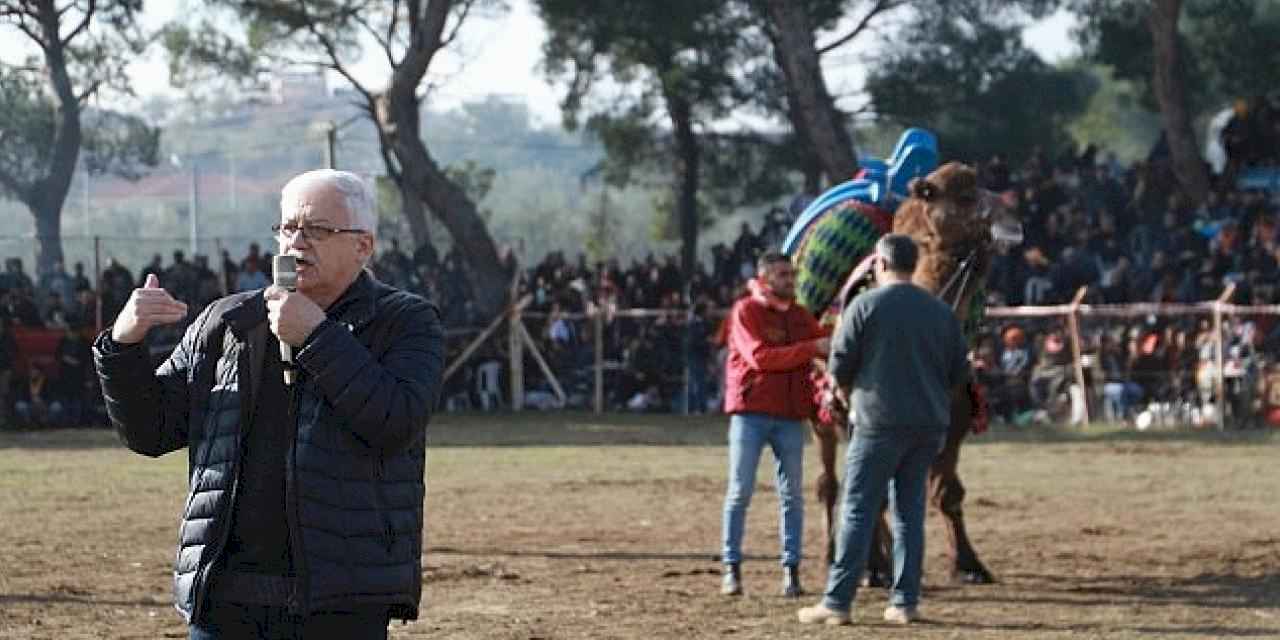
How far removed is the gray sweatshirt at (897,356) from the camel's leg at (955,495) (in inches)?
58.7

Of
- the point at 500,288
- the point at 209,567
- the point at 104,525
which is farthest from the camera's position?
the point at 500,288

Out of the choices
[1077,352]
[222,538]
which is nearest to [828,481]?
[222,538]

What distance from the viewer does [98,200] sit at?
194 feet

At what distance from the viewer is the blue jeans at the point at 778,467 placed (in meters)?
11.8

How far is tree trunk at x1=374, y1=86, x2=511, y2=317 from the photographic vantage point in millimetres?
38562

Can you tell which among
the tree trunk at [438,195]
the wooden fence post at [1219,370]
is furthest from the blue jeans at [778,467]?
the tree trunk at [438,195]

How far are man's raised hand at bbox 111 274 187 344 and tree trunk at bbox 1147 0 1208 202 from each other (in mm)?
31478

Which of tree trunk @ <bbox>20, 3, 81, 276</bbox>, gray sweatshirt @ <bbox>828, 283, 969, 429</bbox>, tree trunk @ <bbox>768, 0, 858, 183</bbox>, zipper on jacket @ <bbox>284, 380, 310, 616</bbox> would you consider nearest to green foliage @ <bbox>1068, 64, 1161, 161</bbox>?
tree trunk @ <bbox>768, 0, 858, 183</bbox>

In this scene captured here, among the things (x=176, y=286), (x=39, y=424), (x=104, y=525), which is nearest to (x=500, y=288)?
(x=176, y=286)

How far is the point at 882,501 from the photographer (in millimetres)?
11062

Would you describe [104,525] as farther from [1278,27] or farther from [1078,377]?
[1278,27]

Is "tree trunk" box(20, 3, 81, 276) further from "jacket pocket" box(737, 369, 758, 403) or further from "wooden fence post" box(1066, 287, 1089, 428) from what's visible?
"jacket pocket" box(737, 369, 758, 403)

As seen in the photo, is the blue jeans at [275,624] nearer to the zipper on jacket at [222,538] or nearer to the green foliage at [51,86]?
the zipper on jacket at [222,538]

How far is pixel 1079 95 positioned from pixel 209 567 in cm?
4848
